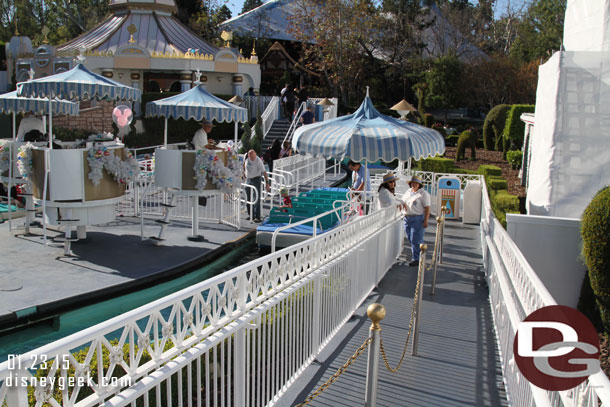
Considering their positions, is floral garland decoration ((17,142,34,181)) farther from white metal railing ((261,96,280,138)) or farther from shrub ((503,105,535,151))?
shrub ((503,105,535,151))

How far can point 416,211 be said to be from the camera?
941 centimetres

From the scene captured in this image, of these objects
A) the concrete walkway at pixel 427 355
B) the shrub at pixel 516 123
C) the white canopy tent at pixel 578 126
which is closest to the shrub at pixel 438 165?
the shrub at pixel 516 123

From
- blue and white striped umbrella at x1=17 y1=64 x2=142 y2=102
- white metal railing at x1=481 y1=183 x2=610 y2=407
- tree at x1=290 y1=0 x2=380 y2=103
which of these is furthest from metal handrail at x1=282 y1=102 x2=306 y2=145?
white metal railing at x1=481 y1=183 x2=610 y2=407

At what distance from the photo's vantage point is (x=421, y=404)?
475cm

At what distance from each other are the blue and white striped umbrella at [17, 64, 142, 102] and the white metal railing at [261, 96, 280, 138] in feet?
52.6

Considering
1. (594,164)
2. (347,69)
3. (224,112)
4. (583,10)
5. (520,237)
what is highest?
(347,69)

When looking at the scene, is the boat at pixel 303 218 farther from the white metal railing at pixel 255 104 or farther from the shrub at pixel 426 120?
the shrub at pixel 426 120

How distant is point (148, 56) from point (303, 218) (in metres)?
20.7

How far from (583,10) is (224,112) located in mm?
7510

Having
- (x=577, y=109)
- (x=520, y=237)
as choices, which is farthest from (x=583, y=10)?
(x=520, y=237)

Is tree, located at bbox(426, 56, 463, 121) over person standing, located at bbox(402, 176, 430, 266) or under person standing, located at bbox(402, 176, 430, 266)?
over

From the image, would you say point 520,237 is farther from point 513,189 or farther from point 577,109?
point 513,189

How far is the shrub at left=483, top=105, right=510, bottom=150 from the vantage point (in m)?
29.1

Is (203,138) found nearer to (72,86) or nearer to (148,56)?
(72,86)
